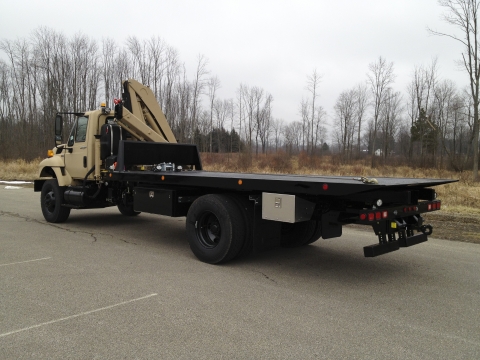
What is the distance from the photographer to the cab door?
9195 mm

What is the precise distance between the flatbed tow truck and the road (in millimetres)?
524

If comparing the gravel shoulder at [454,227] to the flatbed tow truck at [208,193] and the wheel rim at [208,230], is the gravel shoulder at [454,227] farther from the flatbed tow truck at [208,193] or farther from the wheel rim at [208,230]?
the wheel rim at [208,230]

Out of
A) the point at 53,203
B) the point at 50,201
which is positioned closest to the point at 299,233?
the point at 53,203

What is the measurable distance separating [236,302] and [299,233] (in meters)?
2.69

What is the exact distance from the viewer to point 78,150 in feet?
30.6

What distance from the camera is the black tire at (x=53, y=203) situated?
9.59 metres

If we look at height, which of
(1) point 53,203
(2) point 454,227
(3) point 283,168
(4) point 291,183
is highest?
(3) point 283,168

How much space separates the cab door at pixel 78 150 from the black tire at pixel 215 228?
3989 mm

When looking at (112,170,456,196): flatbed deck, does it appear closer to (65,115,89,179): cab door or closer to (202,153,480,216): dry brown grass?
(65,115,89,179): cab door

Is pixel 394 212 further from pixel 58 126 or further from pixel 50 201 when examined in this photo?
pixel 50 201

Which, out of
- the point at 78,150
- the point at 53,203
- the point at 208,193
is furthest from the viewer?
the point at 53,203

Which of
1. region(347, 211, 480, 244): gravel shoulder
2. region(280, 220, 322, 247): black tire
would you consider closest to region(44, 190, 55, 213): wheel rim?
region(280, 220, 322, 247): black tire

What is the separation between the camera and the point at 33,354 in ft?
10.6

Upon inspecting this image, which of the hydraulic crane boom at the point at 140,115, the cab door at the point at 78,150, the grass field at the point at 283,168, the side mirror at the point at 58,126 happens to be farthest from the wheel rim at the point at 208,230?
the grass field at the point at 283,168
